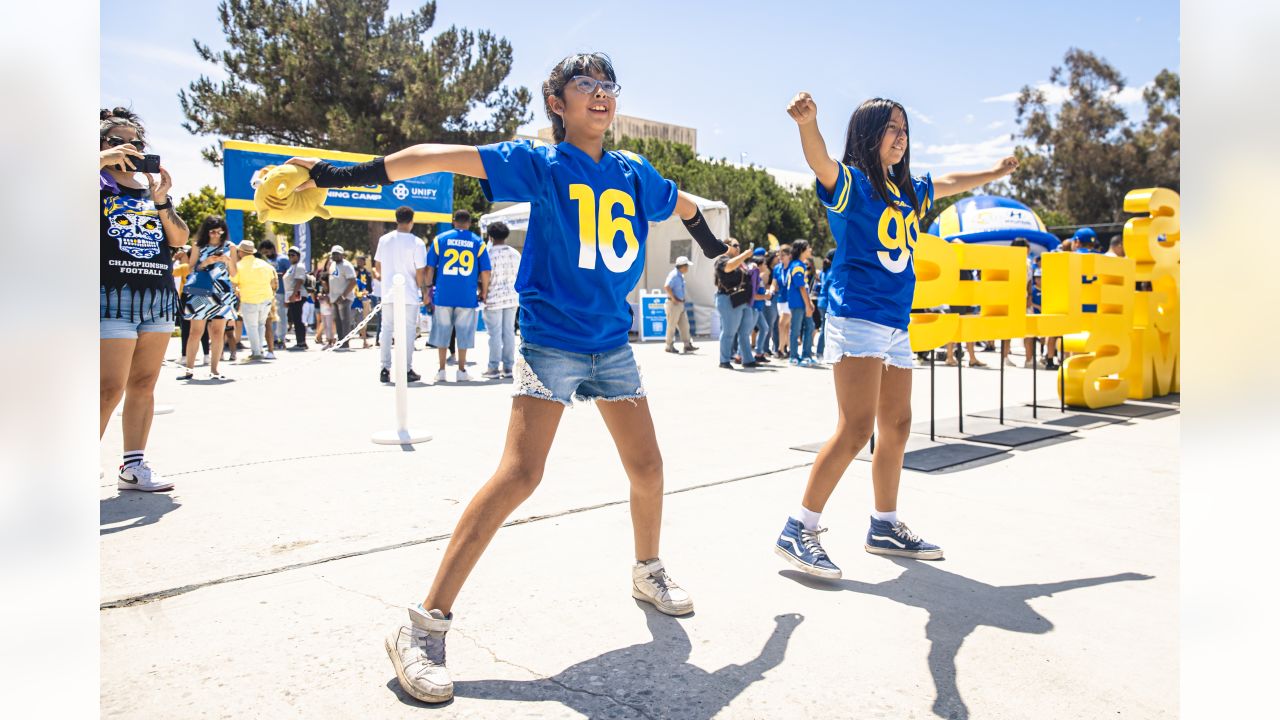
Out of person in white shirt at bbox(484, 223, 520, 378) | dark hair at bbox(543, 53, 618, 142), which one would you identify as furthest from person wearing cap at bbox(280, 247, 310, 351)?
dark hair at bbox(543, 53, 618, 142)

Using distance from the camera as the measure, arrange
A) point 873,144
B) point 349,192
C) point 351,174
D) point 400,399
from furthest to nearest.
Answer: point 349,192
point 400,399
point 873,144
point 351,174

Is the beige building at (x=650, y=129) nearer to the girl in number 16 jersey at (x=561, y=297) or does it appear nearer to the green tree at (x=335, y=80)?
the green tree at (x=335, y=80)

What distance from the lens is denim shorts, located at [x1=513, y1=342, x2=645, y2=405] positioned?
105 inches

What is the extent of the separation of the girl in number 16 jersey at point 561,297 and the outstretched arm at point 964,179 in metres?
1.64

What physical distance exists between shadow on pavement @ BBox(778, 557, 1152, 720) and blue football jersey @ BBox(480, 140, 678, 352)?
1.41 metres

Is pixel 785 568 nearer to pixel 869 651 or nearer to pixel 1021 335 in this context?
pixel 869 651

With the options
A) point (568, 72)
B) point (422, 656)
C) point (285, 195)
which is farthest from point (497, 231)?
point (422, 656)

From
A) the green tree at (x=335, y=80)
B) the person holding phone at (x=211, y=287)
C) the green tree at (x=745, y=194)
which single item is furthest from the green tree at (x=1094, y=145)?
the person holding phone at (x=211, y=287)

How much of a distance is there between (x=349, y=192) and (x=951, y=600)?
62.1 feet

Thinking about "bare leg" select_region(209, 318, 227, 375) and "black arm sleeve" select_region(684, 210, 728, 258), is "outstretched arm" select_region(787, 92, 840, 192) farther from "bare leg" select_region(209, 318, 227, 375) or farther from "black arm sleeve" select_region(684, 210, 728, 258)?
"bare leg" select_region(209, 318, 227, 375)

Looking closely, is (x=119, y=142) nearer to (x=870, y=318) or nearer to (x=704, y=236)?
(x=704, y=236)

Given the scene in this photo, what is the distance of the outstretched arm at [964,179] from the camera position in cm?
401

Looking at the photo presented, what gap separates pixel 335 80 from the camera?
2981 centimetres
